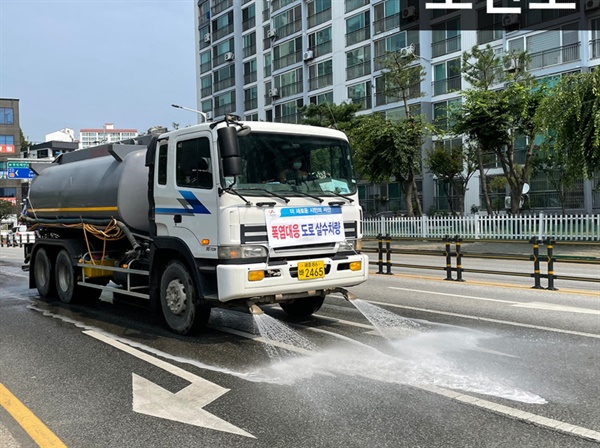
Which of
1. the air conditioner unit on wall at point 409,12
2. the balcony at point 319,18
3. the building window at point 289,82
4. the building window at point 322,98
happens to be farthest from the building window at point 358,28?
the building window at point 289,82

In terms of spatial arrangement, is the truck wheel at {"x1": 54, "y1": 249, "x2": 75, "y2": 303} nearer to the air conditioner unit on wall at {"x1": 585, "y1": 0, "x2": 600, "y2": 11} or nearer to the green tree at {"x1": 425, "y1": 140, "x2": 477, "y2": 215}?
the green tree at {"x1": 425, "y1": 140, "x2": 477, "y2": 215}

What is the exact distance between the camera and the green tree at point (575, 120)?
2056 centimetres

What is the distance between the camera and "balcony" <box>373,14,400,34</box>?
4175cm

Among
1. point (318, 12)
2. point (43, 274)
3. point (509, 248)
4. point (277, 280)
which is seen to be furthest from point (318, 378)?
point (318, 12)

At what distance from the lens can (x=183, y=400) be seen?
203 inches

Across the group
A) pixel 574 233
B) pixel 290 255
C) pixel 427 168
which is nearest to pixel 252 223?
pixel 290 255

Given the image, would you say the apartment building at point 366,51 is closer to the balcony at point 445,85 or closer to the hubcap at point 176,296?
the balcony at point 445,85

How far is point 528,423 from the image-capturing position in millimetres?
4402

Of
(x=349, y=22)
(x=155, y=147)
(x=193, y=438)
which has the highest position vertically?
(x=349, y=22)

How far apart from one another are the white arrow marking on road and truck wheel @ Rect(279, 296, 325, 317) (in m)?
2.83

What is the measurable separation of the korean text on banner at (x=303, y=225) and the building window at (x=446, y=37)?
34700 millimetres

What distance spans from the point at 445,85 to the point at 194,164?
35.5m

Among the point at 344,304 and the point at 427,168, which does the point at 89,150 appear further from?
the point at 427,168

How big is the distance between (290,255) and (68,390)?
2.86 m
